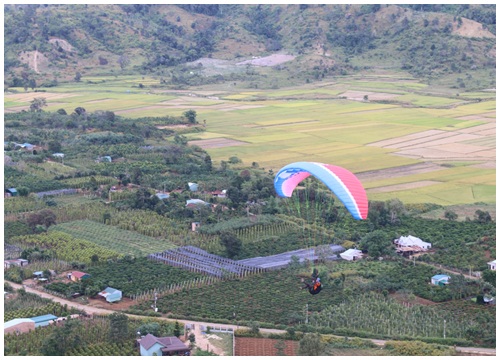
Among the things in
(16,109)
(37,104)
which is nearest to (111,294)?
(37,104)

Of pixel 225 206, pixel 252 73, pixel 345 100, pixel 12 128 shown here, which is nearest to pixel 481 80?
pixel 345 100

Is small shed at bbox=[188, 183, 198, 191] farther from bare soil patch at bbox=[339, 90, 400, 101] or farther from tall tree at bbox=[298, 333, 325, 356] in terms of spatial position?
bare soil patch at bbox=[339, 90, 400, 101]

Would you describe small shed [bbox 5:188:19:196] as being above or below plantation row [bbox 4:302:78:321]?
above

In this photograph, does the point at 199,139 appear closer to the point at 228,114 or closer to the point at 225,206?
the point at 228,114

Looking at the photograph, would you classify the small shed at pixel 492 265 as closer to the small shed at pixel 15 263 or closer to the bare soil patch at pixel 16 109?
the small shed at pixel 15 263

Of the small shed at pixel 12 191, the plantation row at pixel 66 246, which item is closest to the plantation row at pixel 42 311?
the plantation row at pixel 66 246

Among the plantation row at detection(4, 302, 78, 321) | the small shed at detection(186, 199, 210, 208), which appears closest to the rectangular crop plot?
the small shed at detection(186, 199, 210, 208)

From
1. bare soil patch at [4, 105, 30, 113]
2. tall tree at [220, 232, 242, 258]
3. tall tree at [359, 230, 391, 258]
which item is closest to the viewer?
tall tree at [220, 232, 242, 258]
